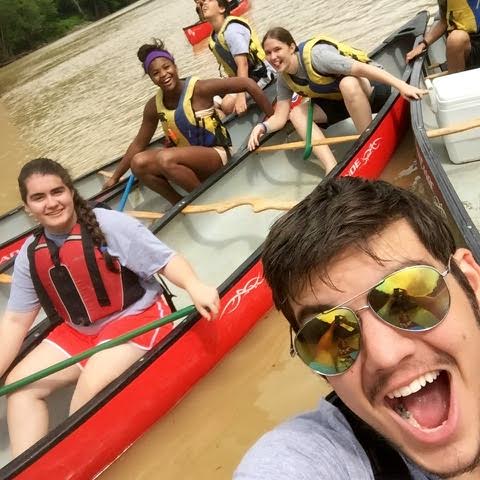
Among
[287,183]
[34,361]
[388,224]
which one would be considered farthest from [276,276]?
[287,183]

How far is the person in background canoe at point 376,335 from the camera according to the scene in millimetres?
1005

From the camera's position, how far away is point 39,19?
41625 mm

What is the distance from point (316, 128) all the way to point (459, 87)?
124cm

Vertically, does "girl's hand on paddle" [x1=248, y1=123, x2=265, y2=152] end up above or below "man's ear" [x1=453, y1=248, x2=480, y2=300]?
below

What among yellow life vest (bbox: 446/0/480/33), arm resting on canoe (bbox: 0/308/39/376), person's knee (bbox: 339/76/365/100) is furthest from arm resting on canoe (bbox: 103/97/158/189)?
yellow life vest (bbox: 446/0/480/33)

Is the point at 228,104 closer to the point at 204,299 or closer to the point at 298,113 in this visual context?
the point at 298,113

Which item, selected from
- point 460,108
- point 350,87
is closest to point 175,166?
point 350,87

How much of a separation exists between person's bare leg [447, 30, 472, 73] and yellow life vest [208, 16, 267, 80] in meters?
2.10

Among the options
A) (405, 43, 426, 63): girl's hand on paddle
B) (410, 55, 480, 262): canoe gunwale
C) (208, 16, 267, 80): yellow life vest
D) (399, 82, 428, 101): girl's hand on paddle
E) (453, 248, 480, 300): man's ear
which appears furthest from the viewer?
(208, 16, 267, 80): yellow life vest

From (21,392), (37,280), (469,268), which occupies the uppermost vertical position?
(469,268)

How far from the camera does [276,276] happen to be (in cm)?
116

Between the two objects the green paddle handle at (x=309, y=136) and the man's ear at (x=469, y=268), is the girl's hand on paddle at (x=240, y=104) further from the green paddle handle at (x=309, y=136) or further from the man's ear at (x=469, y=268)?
the man's ear at (x=469, y=268)

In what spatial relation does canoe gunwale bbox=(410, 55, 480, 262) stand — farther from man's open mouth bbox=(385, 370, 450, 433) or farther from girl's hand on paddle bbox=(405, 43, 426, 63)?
man's open mouth bbox=(385, 370, 450, 433)

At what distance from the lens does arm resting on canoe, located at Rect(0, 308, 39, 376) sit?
8.96ft
